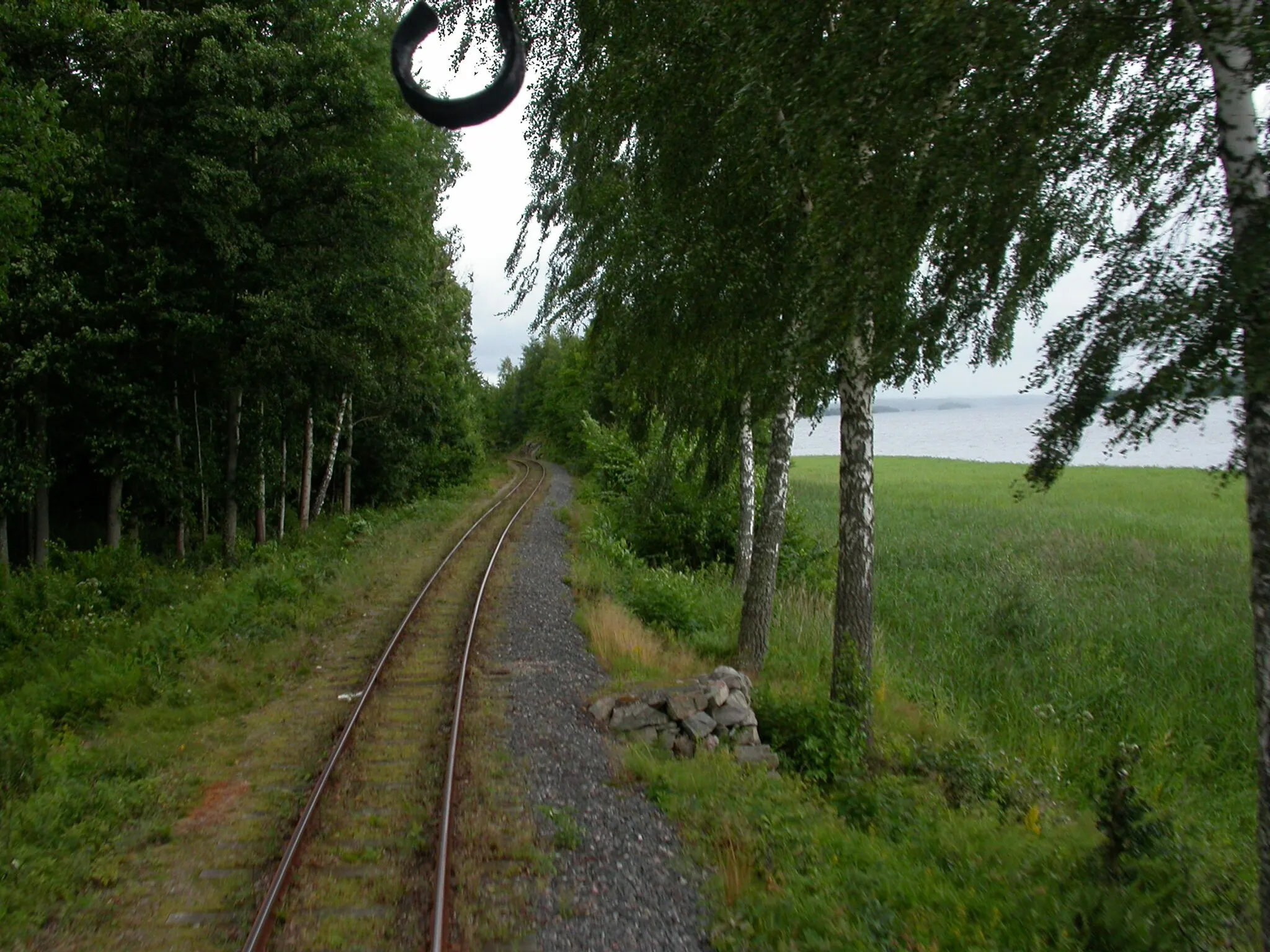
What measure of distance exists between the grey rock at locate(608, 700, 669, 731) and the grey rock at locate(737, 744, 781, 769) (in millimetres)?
874

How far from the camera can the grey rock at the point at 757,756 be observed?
7.64m

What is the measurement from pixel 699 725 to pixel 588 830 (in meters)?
2.14

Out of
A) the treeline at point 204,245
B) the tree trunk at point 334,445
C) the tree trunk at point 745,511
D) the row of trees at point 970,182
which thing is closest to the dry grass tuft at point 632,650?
the tree trunk at point 745,511

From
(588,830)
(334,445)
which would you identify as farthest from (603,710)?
(334,445)

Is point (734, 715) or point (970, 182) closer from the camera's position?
point (970, 182)

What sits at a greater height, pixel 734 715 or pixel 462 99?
pixel 462 99

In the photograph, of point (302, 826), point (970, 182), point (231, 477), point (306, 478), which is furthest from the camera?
point (306, 478)

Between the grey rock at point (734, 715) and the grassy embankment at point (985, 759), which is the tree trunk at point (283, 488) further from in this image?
the grey rock at point (734, 715)

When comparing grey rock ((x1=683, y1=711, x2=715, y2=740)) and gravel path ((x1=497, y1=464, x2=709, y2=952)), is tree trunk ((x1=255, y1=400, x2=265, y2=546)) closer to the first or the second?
gravel path ((x1=497, y1=464, x2=709, y2=952))

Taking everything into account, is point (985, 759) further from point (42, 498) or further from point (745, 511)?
point (42, 498)

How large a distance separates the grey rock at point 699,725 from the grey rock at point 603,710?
896 millimetres

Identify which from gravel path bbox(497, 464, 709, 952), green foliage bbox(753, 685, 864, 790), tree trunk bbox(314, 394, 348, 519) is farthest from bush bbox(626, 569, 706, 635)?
tree trunk bbox(314, 394, 348, 519)

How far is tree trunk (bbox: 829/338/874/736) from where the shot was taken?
24.7ft

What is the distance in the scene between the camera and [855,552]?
305 inches
